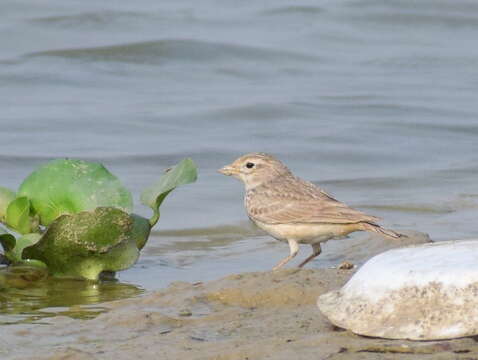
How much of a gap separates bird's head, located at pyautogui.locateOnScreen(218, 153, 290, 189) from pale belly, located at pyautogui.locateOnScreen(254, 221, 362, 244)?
0.69m

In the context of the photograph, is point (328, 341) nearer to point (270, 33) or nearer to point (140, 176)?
point (140, 176)

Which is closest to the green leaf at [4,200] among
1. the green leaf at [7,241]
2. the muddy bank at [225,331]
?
the green leaf at [7,241]

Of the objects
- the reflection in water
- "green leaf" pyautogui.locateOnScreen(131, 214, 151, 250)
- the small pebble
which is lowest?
the reflection in water

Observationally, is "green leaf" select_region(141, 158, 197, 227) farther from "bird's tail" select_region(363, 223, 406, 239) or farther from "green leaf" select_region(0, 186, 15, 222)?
"bird's tail" select_region(363, 223, 406, 239)

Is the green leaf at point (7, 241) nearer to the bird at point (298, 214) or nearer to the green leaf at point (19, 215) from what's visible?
the green leaf at point (19, 215)

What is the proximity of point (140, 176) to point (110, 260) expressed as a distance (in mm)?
3905

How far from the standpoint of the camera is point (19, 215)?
295 inches

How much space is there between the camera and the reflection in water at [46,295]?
6.50 m

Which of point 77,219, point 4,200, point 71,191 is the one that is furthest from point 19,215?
point 77,219

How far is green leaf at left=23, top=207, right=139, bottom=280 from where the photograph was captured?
7.18 meters

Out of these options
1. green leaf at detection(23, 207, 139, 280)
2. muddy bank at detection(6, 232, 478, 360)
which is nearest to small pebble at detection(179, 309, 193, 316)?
muddy bank at detection(6, 232, 478, 360)

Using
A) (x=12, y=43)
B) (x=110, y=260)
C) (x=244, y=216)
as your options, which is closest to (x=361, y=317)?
(x=110, y=260)

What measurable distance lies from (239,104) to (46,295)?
7651mm

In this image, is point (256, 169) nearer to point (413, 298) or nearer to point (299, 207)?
point (299, 207)
